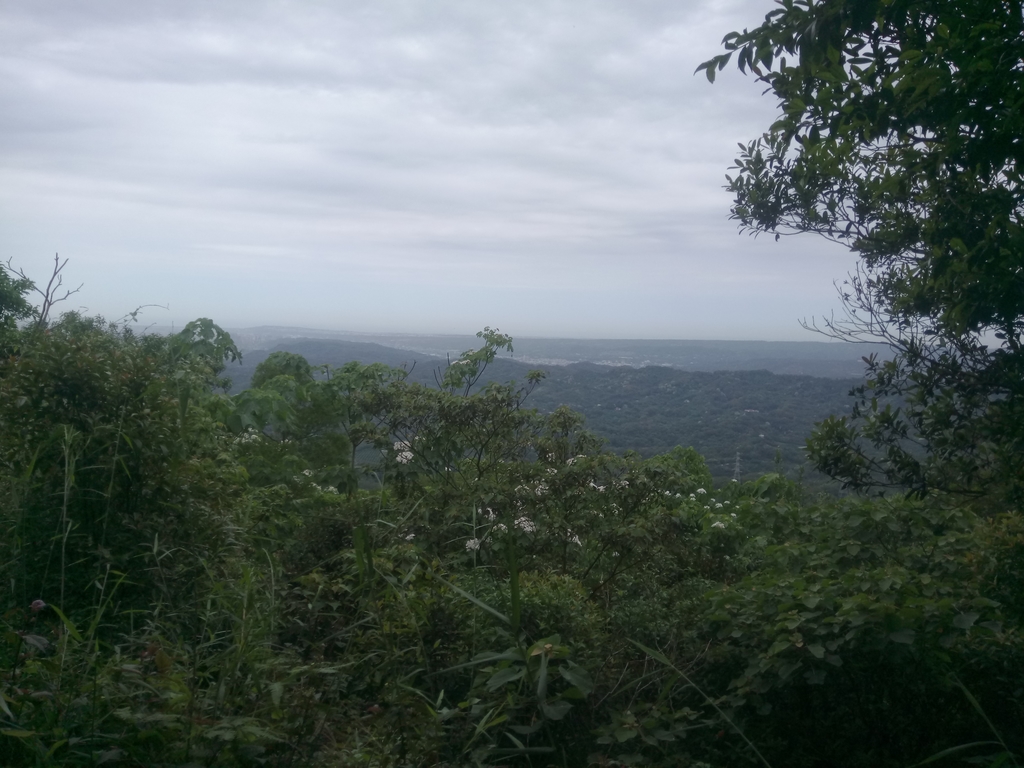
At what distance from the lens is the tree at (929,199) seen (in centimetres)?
313

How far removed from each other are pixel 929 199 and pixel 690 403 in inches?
207

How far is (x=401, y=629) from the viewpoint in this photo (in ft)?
11.0

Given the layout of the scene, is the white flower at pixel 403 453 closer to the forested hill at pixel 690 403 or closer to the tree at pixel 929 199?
the forested hill at pixel 690 403

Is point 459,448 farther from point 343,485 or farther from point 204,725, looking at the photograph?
point 204,725

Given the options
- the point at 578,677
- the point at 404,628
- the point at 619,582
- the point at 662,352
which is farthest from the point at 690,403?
the point at 578,677

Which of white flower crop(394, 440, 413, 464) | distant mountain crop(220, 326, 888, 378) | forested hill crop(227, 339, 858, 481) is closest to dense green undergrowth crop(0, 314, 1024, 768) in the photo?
white flower crop(394, 440, 413, 464)

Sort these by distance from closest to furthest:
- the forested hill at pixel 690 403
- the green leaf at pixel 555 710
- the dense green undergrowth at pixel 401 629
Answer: the dense green undergrowth at pixel 401 629 → the green leaf at pixel 555 710 → the forested hill at pixel 690 403

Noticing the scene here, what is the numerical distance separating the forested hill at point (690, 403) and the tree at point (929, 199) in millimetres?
2363

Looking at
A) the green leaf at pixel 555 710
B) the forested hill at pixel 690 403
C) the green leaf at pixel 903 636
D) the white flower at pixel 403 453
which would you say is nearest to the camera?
the green leaf at pixel 555 710

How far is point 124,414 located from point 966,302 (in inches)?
145

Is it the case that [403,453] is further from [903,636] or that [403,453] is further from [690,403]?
[690,403]

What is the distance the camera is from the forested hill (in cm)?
738

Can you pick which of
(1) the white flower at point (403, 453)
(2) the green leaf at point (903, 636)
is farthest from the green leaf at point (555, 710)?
(1) the white flower at point (403, 453)

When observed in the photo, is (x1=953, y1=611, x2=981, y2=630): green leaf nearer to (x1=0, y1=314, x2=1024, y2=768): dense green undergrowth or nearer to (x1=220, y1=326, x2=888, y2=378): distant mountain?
(x1=0, y1=314, x2=1024, y2=768): dense green undergrowth
